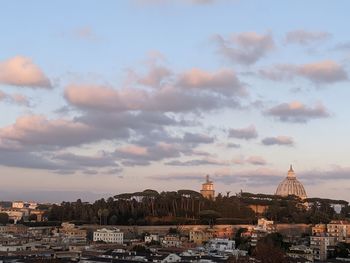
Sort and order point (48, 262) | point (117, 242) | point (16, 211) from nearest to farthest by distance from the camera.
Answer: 1. point (48, 262)
2. point (117, 242)
3. point (16, 211)

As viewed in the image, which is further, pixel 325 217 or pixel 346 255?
pixel 325 217

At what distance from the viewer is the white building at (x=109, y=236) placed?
37.3m

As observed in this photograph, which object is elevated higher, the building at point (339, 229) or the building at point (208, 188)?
the building at point (208, 188)

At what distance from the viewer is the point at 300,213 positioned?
155 ft

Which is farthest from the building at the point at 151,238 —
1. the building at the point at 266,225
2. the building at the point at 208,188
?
the building at the point at 208,188

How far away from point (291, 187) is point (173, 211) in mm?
29583

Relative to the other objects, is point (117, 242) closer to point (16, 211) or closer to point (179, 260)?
point (179, 260)

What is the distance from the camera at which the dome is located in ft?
235

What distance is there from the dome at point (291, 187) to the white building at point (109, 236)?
117 feet

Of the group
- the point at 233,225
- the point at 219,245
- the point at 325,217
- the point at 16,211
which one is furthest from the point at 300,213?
the point at 16,211

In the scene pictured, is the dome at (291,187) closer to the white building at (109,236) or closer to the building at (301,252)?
the white building at (109,236)

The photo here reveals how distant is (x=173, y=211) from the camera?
45.4 m

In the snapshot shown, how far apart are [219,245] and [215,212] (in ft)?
41.1

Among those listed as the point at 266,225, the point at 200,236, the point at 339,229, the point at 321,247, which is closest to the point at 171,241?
the point at 200,236
